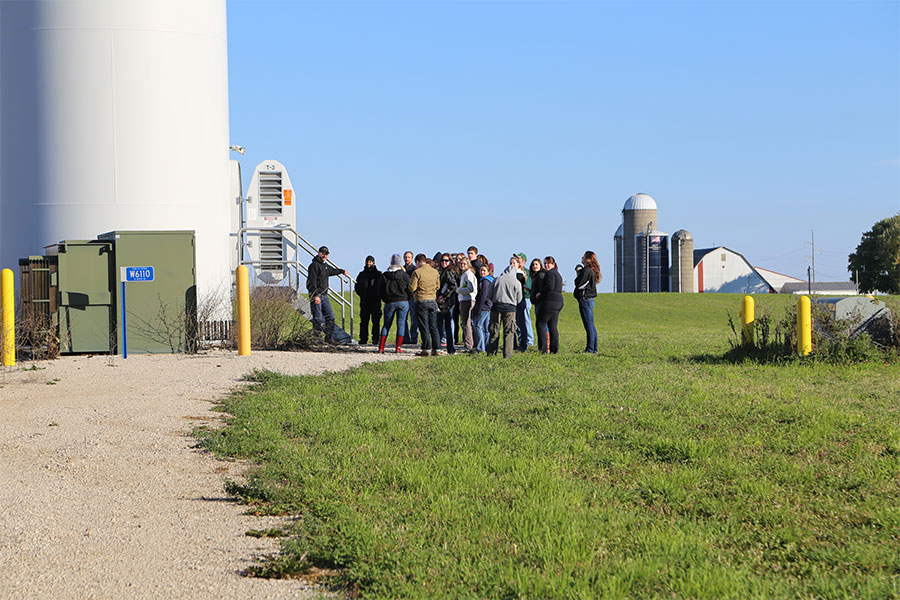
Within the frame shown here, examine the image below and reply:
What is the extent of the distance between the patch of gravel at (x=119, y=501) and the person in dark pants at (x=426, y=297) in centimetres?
507

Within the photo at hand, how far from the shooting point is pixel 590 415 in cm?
970

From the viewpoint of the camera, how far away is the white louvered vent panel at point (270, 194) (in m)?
24.9

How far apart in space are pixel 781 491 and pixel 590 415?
3.23 metres

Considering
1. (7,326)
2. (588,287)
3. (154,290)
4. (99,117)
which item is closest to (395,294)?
(588,287)

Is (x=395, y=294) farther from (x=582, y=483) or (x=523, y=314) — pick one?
(x=582, y=483)

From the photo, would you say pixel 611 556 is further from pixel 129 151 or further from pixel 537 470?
pixel 129 151

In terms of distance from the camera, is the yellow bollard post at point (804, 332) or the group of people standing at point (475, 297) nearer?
the yellow bollard post at point (804, 332)

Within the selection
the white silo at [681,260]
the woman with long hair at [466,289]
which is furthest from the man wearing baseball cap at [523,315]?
the white silo at [681,260]

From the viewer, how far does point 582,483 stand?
22.1 feet

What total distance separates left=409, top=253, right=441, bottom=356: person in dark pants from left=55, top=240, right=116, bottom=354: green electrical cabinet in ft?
18.5

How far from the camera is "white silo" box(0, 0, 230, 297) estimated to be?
745 inches

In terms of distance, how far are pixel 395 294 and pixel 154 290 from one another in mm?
4465

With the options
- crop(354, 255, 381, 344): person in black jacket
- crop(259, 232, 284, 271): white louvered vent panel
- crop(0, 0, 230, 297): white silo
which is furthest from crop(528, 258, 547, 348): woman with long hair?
crop(259, 232, 284, 271): white louvered vent panel

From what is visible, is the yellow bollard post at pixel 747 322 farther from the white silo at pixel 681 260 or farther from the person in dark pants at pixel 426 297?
the white silo at pixel 681 260
